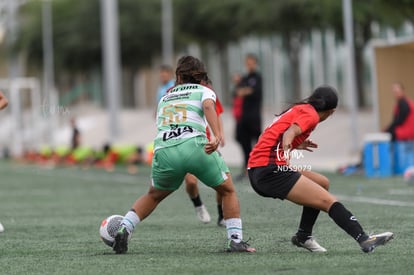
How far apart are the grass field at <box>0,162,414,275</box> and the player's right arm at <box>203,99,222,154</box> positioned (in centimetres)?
93

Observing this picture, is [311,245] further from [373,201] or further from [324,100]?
[373,201]

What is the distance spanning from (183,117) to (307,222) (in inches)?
55.8

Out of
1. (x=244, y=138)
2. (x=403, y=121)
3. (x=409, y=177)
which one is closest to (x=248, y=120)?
(x=244, y=138)

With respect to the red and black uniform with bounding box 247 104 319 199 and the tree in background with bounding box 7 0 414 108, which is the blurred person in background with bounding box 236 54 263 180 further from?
the red and black uniform with bounding box 247 104 319 199

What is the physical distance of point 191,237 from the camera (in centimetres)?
1241

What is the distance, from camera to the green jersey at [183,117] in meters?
10.7

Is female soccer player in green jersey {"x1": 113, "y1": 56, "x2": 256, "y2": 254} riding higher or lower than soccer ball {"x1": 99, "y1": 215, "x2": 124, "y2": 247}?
higher

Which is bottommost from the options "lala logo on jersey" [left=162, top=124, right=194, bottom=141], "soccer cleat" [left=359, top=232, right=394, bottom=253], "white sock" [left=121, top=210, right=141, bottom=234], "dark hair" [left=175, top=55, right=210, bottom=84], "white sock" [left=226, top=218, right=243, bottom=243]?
"soccer cleat" [left=359, top=232, right=394, bottom=253]

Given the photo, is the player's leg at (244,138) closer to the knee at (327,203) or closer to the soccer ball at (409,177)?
the soccer ball at (409,177)

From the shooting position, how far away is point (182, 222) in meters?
14.6

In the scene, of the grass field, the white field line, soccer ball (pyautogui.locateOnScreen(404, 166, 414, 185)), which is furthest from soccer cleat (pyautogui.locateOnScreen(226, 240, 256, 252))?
soccer ball (pyautogui.locateOnScreen(404, 166, 414, 185))

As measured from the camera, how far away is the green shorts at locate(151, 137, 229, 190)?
419 inches

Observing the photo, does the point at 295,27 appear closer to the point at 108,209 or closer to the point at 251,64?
the point at 251,64

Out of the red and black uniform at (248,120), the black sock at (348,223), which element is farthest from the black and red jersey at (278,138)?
the red and black uniform at (248,120)
